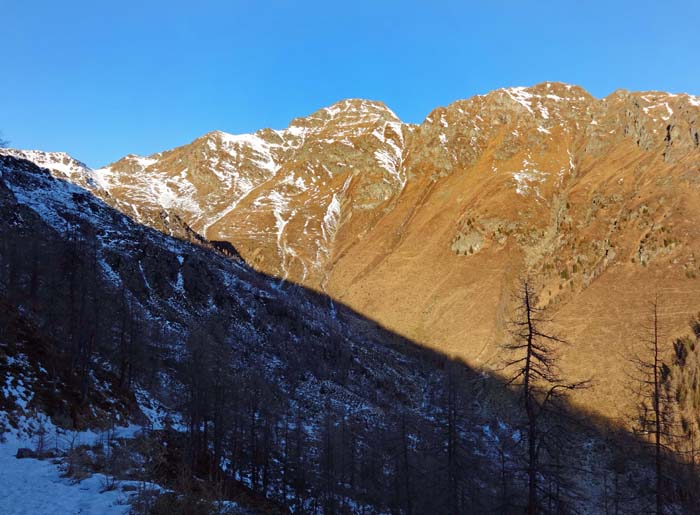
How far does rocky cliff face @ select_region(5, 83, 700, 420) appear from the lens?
74.1 meters

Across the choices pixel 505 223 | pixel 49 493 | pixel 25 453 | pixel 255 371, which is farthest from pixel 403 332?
pixel 49 493

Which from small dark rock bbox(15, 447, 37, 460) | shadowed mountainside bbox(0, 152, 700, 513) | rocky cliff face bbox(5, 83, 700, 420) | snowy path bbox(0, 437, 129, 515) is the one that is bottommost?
snowy path bbox(0, 437, 129, 515)

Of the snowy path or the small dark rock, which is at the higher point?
the small dark rock

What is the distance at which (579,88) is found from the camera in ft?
576

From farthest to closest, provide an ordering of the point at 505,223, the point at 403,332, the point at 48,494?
the point at 505,223 → the point at 403,332 → the point at 48,494

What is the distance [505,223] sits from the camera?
12344 cm

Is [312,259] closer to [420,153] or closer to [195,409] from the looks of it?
[420,153]

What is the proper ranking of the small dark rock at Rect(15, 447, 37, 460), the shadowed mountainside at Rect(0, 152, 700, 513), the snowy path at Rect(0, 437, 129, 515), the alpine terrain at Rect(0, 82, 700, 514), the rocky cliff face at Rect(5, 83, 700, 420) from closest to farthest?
the snowy path at Rect(0, 437, 129, 515) < the small dark rock at Rect(15, 447, 37, 460) < the alpine terrain at Rect(0, 82, 700, 514) < the shadowed mountainside at Rect(0, 152, 700, 513) < the rocky cliff face at Rect(5, 83, 700, 420)

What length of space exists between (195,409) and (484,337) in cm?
7014

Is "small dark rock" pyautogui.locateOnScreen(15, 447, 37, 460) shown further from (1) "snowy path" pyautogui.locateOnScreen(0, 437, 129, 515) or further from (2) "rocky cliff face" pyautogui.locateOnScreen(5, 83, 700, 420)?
(2) "rocky cliff face" pyautogui.locateOnScreen(5, 83, 700, 420)

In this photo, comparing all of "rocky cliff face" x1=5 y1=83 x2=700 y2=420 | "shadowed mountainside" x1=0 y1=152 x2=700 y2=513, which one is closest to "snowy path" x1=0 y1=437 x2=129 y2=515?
"shadowed mountainside" x1=0 y1=152 x2=700 y2=513

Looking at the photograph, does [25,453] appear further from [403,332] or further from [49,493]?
[403,332]

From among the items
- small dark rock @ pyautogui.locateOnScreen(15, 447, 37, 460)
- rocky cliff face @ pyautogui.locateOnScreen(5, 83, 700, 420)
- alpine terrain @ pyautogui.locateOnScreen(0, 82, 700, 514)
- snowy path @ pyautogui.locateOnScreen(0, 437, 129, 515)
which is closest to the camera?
snowy path @ pyautogui.locateOnScreen(0, 437, 129, 515)

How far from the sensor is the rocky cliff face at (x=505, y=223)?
74.1m
